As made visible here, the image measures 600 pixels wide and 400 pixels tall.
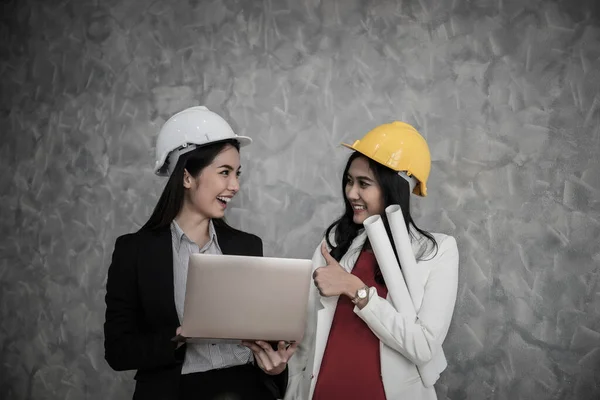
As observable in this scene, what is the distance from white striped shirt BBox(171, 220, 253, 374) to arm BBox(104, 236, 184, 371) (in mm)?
52

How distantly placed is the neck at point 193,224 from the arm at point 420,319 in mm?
526

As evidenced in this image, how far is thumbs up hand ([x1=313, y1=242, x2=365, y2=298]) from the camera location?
68.6 inches

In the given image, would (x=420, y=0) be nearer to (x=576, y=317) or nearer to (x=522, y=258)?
(x=522, y=258)

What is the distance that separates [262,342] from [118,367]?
1.43 feet

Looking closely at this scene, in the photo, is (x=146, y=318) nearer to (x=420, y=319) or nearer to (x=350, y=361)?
(x=350, y=361)

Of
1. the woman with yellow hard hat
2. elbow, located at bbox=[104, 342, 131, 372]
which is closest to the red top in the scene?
the woman with yellow hard hat

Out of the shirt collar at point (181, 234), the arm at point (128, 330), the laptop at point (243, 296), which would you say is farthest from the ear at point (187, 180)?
the laptop at point (243, 296)

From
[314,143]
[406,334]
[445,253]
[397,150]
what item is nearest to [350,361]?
[406,334]

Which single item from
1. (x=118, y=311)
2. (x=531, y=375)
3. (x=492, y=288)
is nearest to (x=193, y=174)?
(x=118, y=311)

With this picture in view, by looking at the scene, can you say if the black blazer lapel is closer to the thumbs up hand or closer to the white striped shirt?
the white striped shirt

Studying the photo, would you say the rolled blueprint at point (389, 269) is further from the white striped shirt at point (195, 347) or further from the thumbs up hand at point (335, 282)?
the white striped shirt at point (195, 347)

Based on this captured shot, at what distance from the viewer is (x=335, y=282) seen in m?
1.76

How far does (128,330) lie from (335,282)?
621 millimetres

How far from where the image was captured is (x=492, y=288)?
245 cm
